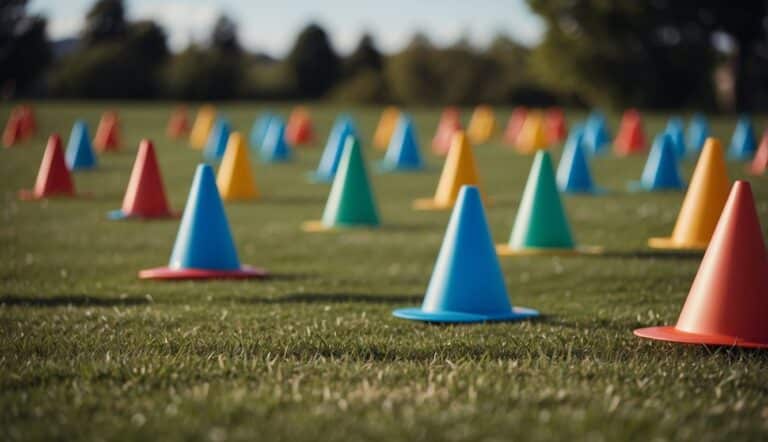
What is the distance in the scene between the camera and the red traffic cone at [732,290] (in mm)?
6613

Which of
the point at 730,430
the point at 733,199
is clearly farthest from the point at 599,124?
the point at 730,430

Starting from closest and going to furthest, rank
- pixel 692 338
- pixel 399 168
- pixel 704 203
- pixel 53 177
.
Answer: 1. pixel 692 338
2. pixel 704 203
3. pixel 53 177
4. pixel 399 168

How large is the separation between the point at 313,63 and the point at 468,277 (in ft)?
265

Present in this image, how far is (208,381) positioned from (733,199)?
326cm

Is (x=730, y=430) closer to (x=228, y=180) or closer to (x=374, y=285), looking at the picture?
(x=374, y=285)

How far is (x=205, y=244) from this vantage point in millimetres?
9953

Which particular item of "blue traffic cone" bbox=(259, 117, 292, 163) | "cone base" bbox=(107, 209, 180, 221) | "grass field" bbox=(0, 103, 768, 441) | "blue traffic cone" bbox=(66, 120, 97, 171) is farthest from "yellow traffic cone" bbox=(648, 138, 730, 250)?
"blue traffic cone" bbox=(259, 117, 292, 163)

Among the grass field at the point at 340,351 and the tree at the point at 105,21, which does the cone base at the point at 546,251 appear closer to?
the grass field at the point at 340,351

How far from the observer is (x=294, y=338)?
684 centimetres

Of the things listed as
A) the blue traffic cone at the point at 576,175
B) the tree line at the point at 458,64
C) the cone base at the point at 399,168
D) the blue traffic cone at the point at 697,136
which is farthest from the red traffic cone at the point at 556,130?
the blue traffic cone at the point at 576,175

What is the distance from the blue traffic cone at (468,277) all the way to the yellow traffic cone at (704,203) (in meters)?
4.57

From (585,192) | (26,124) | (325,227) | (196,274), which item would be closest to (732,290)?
(196,274)

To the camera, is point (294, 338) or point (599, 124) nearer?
point (294, 338)

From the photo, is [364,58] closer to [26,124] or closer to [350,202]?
[26,124]
